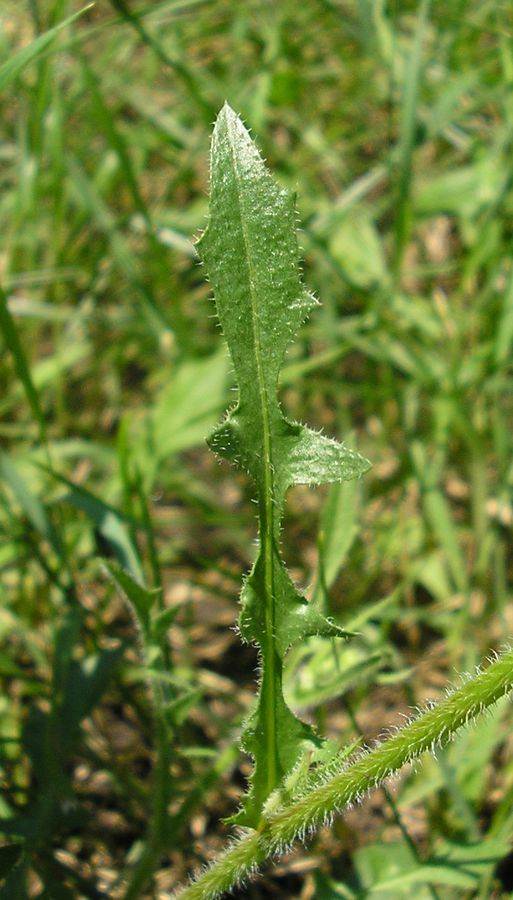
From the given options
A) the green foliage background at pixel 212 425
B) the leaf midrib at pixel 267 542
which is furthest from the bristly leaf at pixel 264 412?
the green foliage background at pixel 212 425

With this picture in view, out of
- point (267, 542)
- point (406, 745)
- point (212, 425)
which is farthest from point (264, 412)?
point (212, 425)

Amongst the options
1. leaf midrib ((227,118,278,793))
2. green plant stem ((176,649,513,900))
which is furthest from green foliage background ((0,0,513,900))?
green plant stem ((176,649,513,900))

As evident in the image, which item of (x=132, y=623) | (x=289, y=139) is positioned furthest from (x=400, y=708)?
(x=289, y=139)

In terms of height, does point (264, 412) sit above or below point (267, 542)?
above

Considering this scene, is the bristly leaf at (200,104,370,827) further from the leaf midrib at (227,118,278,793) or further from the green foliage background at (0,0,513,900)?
the green foliage background at (0,0,513,900)

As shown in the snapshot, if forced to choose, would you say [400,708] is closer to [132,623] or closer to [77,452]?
[132,623]

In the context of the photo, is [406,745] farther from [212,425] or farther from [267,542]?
[212,425]

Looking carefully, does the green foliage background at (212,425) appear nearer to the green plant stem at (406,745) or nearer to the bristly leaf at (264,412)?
the bristly leaf at (264,412)
